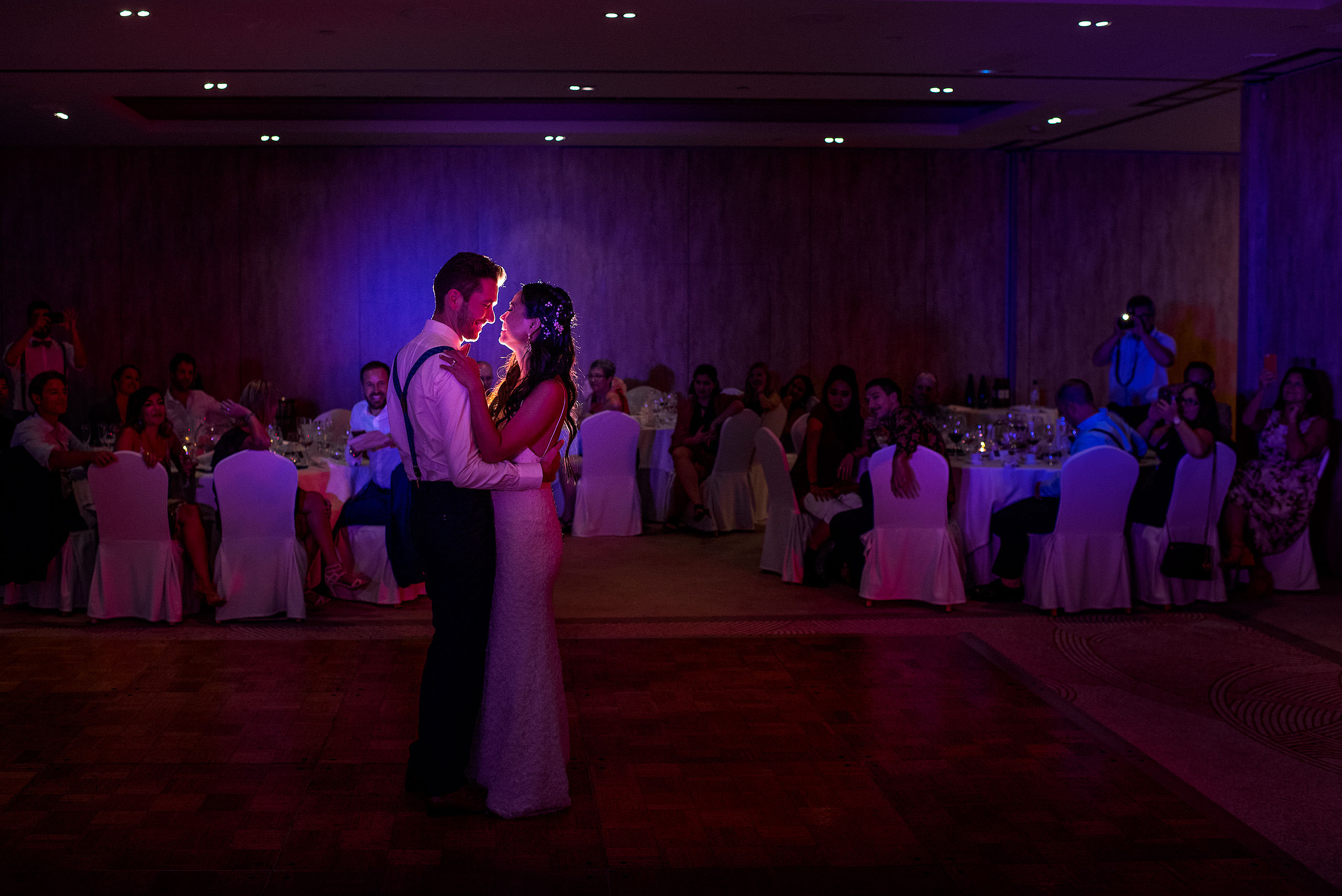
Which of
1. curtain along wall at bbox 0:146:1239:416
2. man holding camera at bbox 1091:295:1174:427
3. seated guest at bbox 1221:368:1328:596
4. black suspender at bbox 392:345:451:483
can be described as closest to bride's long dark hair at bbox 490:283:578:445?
black suspender at bbox 392:345:451:483

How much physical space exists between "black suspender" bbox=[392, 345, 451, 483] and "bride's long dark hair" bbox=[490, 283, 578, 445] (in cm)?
24

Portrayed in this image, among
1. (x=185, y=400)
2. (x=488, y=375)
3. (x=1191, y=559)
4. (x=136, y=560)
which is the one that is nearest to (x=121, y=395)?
(x=185, y=400)

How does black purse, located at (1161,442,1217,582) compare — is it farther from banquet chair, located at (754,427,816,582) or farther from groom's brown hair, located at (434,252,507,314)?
groom's brown hair, located at (434,252,507,314)

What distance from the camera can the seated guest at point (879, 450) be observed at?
21.4ft

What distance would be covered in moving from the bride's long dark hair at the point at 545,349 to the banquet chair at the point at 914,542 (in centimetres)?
323

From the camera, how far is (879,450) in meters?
6.68

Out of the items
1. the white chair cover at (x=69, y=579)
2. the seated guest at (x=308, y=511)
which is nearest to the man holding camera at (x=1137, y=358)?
the seated guest at (x=308, y=511)

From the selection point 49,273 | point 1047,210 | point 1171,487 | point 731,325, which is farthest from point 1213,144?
point 49,273

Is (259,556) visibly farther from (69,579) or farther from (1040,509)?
(1040,509)

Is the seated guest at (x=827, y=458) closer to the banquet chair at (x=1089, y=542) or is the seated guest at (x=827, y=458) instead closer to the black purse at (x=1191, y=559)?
the banquet chair at (x=1089, y=542)

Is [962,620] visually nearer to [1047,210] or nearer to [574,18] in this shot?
[574,18]

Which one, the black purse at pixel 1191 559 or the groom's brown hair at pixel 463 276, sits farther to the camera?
the black purse at pixel 1191 559

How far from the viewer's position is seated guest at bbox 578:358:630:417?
959 cm

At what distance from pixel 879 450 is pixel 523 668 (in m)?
3.42
